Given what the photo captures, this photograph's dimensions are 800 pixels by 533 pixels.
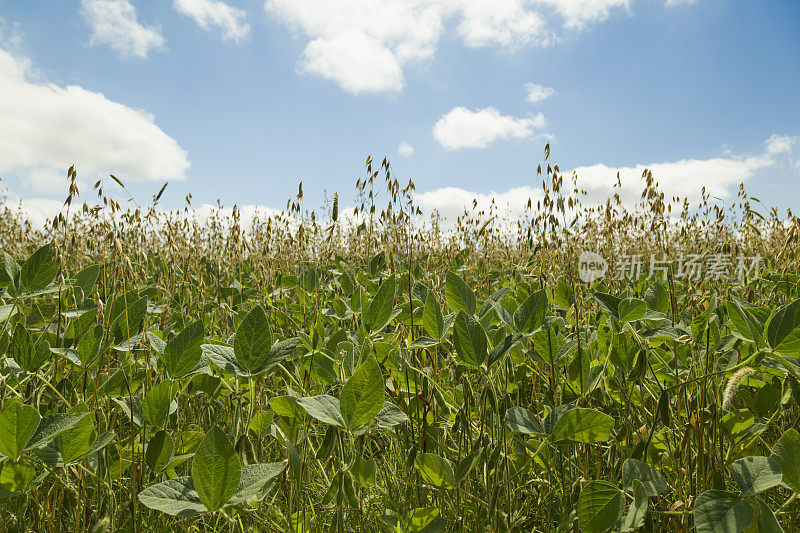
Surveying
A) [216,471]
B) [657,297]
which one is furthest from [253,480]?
[657,297]

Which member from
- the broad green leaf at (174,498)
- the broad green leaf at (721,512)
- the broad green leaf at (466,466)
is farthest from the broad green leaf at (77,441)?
the broad green leaf at (721,512)

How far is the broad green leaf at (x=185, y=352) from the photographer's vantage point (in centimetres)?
90

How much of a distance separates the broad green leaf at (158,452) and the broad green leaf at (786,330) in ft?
3.71

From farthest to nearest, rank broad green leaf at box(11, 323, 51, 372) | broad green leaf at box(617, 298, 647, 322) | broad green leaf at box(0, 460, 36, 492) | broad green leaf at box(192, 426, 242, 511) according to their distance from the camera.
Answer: broad green leaf at box(617, 298, 647, 322), broad green leaf at box(11, 323, 51, 372), broad green leaf at box(0, 460, 36, 492), broad green leaf at box(192, 426, 242, 511)

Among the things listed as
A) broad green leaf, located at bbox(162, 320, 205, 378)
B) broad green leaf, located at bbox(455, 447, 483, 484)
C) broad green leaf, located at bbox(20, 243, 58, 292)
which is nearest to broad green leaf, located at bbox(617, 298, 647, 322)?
broad green leaf, located at bbox(455, 447, 483, 484)

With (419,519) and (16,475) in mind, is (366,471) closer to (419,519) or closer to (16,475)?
(419,519)

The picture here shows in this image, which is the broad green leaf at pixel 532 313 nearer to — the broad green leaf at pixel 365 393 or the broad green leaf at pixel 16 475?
the broad green leaf at pixel 365 393

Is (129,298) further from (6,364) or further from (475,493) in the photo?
(475,493)

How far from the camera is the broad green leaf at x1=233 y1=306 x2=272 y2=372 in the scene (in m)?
0.79

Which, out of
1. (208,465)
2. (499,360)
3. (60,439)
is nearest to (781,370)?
(499,360)

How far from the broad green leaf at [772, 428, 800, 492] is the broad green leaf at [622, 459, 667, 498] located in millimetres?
164

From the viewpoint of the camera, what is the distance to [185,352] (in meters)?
0.91

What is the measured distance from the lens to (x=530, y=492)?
113 centimetres

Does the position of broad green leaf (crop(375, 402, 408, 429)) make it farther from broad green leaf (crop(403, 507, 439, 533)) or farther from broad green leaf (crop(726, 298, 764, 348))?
broad green leaf (crop(726, 298, 764, 348))
